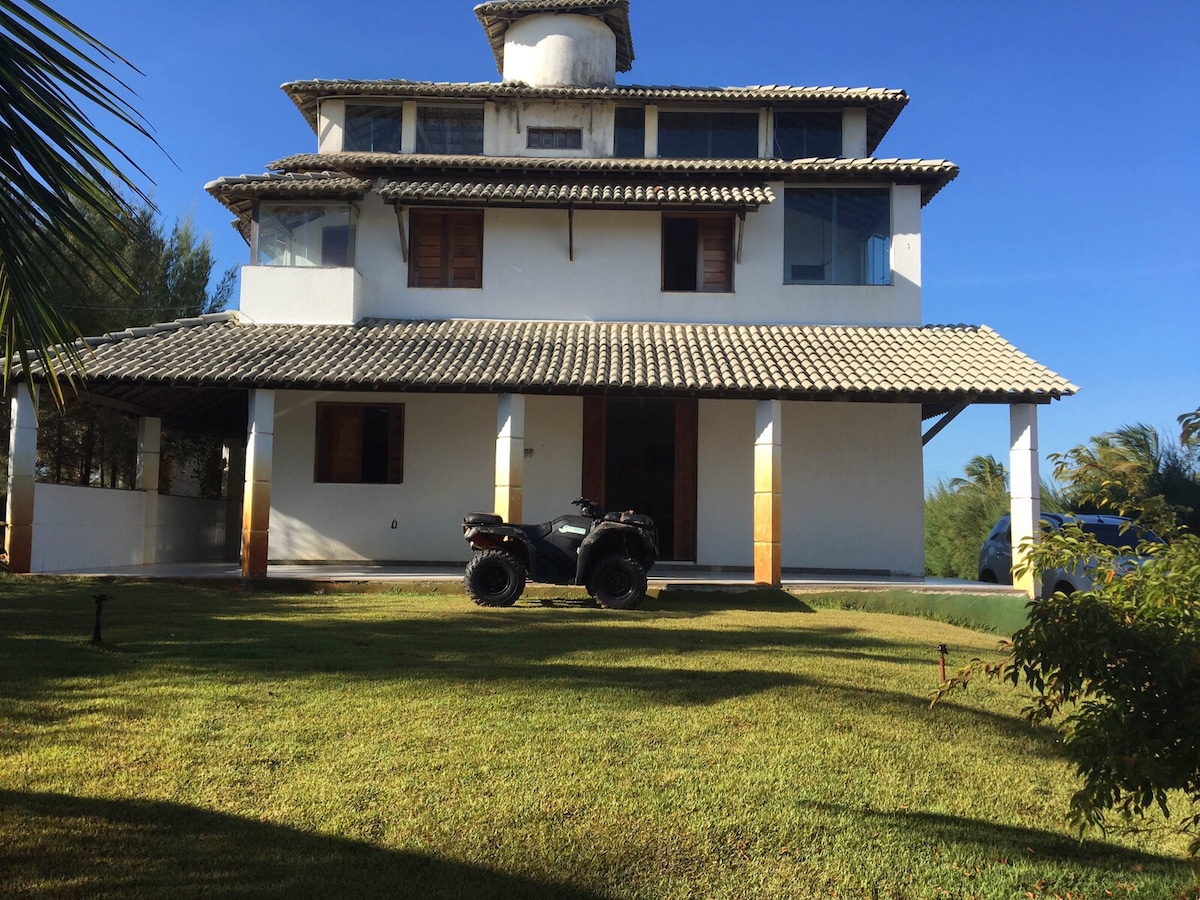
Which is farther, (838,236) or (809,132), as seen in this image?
(809,132)

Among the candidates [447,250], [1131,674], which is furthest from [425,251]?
[1131,674]

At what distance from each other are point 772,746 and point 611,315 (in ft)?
36.0

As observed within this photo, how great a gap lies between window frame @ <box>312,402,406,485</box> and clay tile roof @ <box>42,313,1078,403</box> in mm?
1339

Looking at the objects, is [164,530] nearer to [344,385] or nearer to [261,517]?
[261,517]

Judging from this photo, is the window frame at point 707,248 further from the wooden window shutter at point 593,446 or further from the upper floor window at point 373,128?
the upper floor window at point 373,128

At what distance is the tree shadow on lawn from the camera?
4.17 m

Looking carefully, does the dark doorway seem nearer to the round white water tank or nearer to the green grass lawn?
the round white water tank

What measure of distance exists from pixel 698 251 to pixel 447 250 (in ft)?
13.4

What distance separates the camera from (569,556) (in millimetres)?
11180

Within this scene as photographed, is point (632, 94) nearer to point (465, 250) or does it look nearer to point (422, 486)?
point (465, 250)

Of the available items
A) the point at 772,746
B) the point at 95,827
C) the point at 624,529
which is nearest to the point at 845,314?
the point at 624,529

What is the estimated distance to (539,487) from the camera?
50.3ft

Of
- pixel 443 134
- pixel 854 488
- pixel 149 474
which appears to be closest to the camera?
pixel 854 488

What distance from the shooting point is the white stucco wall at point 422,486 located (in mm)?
15273
